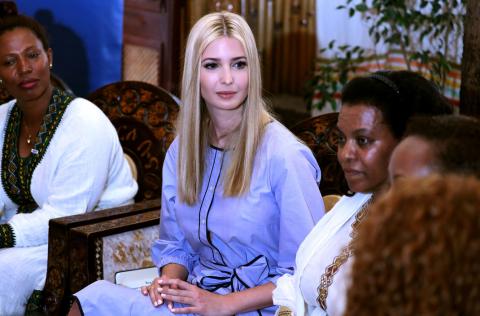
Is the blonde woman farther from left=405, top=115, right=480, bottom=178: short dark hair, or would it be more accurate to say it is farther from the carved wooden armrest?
left=405, top=115, right=480, bottom=178: short dark hair

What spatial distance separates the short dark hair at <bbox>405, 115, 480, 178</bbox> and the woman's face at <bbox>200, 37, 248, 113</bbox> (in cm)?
107

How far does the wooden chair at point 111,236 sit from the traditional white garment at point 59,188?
12 centimetres

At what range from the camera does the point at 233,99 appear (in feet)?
7.82

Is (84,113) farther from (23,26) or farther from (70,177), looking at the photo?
(23,26)

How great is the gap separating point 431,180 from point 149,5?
4510 millimetres

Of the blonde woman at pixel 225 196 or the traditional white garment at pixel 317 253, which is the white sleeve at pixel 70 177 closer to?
the blonde woman at pixel 225 196

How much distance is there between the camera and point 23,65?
9.91 feet

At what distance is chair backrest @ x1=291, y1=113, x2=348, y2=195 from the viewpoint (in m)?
2.77

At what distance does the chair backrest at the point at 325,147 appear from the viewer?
9.10 feet

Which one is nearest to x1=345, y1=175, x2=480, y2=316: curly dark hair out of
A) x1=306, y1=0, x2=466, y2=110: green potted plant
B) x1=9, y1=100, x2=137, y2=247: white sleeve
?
x1=9, y1=100, x2=137, y2=247: white sleeve

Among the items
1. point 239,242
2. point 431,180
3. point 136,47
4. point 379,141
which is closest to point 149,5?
Answer: point 136,47

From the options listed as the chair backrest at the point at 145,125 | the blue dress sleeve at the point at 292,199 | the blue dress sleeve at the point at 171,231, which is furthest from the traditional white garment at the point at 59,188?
the blue dress sleeve at the point at 292,199

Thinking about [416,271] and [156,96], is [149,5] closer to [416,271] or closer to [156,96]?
[156,96]

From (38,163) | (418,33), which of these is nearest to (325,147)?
(38,163)
